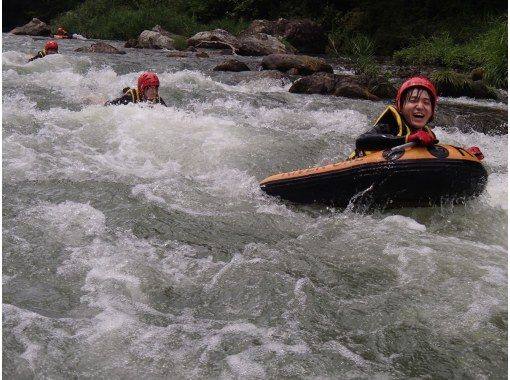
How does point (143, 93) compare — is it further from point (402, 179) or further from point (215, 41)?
point (215, 41)

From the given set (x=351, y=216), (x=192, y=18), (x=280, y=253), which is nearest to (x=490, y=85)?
(x=351, y=216)

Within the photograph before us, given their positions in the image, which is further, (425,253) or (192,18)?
(192,18)

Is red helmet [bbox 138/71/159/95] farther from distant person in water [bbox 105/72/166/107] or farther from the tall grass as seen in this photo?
the tall grass

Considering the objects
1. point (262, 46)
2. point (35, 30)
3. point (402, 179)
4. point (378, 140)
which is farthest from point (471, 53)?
point (35, 30)

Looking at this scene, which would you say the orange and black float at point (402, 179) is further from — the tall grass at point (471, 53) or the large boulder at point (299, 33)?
the large boulder at point (299, 33)

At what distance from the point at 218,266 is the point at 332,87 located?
7154mm

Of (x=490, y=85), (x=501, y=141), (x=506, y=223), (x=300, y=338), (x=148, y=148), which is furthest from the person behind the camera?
(x=490, y=85)

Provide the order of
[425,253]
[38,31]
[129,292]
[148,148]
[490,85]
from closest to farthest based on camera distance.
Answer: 1. [129,292]
2. [425,253]
3. [148,148]
4. [490,85]
5. [38,31]

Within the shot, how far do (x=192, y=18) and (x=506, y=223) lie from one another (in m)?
21.5

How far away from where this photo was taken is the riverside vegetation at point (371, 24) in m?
12.8

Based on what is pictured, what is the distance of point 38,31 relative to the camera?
75.8ft

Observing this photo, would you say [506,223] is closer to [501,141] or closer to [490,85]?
[501,141]

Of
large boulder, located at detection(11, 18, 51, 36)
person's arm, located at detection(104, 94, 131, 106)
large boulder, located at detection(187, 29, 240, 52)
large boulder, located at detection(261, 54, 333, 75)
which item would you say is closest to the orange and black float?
person's arm, located at detection(104, 94, 131, 106)

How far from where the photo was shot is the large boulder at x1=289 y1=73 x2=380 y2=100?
9.79m
